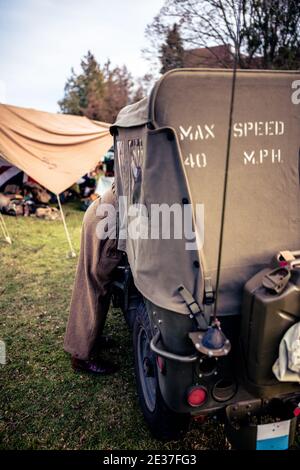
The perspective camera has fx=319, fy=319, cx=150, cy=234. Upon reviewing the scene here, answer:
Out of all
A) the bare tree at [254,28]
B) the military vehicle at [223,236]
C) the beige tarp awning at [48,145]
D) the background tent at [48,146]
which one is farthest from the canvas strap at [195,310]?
the bare tree at [254,28]

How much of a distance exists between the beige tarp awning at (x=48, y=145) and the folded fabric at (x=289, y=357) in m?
6.31

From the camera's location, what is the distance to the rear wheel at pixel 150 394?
2209 millimetres

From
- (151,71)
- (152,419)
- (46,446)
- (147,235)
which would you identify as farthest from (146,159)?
(151,71)

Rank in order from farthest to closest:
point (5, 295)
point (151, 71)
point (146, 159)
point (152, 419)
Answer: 1. point (151, 71)
2. point (5, 295)
3. point (152, 419)
4. point (146, 159)

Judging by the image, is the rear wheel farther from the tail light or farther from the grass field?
the tail light

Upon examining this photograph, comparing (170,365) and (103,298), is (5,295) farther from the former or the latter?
(170,365)

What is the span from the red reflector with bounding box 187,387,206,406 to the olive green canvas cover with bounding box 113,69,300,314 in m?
0.48

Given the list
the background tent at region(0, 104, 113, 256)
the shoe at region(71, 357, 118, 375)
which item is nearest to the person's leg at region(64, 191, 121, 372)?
the shoe at region(71, 357, 118, 375)

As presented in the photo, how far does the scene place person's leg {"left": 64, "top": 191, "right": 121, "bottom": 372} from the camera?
2908 mm

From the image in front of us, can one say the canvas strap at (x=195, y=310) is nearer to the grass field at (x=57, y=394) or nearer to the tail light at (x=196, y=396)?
the tail light at (x=196, y=396)

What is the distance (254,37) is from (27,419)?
57.6 feet

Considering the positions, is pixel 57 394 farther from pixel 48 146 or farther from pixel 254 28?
pixel 254 28

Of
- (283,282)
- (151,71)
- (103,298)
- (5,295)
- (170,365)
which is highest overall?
(151,71)

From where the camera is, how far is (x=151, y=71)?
19.4m
